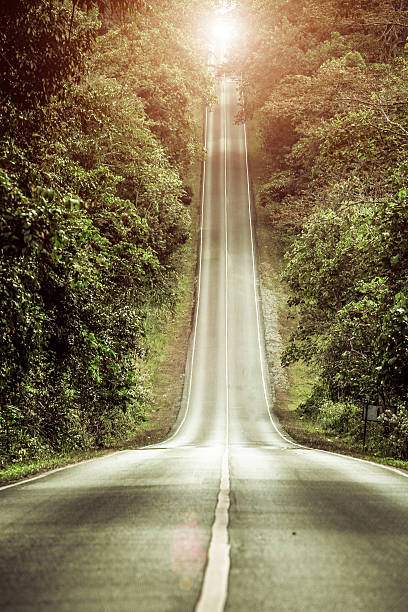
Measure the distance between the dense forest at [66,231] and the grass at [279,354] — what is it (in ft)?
26.7

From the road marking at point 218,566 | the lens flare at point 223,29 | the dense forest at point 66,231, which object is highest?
the lens flare at point 223,29

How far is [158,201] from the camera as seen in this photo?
30375 mm

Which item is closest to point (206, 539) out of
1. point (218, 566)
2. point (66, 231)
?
point (218, 566)

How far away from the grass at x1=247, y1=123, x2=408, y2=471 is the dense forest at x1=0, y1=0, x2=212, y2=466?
8132 millimetres

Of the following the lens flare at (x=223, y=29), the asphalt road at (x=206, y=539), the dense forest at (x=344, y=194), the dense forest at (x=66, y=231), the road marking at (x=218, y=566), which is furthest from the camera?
the lens flare at (x=223, y=29)

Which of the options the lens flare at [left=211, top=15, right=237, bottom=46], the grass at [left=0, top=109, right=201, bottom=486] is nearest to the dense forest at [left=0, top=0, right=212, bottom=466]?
the grass at [left=0, top=109, right=201, bottom=486]

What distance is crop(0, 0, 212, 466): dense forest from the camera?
311 inches

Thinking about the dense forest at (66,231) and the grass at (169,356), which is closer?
the dense forest at (66,231)

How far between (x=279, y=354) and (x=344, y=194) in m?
16.6

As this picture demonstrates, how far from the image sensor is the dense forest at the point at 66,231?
25.9 ft

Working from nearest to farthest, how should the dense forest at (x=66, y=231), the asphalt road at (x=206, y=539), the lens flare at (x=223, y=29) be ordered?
the asphalt road at (x=206, y=539) < the dense forest at (x=66, y=231) < the lens flare at (x=223, y=29)

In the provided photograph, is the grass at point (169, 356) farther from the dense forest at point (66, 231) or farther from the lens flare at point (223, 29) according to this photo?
the lens flare at point (223, 29)

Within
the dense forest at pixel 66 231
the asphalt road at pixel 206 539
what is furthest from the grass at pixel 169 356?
the asphalt road at pixel 206 539

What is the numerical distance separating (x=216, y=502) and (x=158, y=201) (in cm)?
2635
